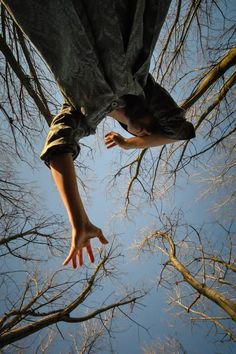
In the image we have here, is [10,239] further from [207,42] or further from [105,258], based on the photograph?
[207,42]

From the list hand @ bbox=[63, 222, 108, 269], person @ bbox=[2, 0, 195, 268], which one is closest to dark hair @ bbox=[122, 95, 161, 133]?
person @ bbox=[2, 0, 195, 268]

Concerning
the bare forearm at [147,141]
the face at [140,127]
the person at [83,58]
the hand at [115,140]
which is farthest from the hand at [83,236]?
the hand at [115,140]

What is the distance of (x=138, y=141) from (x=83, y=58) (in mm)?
1041

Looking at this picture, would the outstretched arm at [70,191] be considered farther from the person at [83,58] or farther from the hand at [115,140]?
the hand at [115,140]

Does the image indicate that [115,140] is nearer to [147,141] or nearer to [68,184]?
[147,141]

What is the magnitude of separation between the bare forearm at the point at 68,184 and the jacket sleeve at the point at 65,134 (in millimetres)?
39

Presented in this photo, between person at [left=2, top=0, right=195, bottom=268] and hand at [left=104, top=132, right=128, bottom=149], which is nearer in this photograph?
person at [left=2, top=0, right=195, bottom=268]

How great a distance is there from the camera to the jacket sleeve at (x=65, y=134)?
1.38 meters

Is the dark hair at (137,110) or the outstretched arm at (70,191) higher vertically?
the dark hair at (137,110)

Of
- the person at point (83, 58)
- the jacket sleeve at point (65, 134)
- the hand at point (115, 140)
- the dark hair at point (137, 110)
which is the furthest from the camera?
the hand at point (115, 140)

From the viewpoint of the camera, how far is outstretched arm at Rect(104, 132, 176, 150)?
2.11 metres

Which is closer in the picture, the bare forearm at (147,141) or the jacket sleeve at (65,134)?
the jacket sleeve at (65,134)

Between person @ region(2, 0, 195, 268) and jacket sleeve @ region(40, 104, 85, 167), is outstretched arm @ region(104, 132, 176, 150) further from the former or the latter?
jacket sleeve @ region(40, 104, 85, 167)

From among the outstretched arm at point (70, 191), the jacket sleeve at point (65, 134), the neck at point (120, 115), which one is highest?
the neck at point (120, 115)
